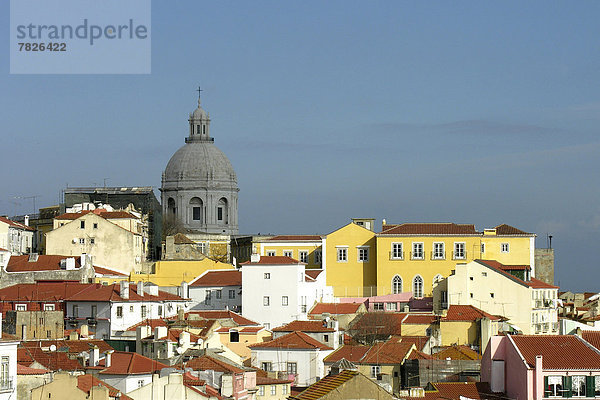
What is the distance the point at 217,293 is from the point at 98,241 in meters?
10.5

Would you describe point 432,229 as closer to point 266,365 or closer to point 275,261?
point 275,261

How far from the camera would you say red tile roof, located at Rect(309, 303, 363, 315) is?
78.3 m

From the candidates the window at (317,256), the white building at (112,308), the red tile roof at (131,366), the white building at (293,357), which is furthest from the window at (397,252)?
the red tile roof at (131,366)

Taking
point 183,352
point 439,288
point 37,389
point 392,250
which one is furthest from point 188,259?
point 37,389

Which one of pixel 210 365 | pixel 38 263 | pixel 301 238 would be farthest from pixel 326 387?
pixel 301 238

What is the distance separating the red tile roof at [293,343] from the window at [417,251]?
2517 cm

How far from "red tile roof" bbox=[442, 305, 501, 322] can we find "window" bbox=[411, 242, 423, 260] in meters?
13.9

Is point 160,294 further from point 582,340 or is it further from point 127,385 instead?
point 582,340

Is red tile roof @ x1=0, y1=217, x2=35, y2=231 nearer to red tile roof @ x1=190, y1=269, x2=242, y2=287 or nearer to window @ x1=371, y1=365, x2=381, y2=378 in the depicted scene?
red tile roof @ x1=190, y1=269, x2=242, y2=287

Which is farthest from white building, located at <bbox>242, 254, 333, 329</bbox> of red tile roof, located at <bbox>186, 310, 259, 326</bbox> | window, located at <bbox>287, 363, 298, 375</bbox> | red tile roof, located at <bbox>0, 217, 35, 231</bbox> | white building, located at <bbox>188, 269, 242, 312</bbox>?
red tile roof, located at <bbox>0, 217, 35, 231</bbox>

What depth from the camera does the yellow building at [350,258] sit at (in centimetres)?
8838

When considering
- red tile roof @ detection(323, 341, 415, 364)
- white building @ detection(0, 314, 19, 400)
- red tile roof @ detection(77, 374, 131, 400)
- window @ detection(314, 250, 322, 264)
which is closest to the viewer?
white building @ detection(0, 314, 19, 400)

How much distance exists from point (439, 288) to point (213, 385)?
119 feet

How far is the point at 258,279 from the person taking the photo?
78.2m
